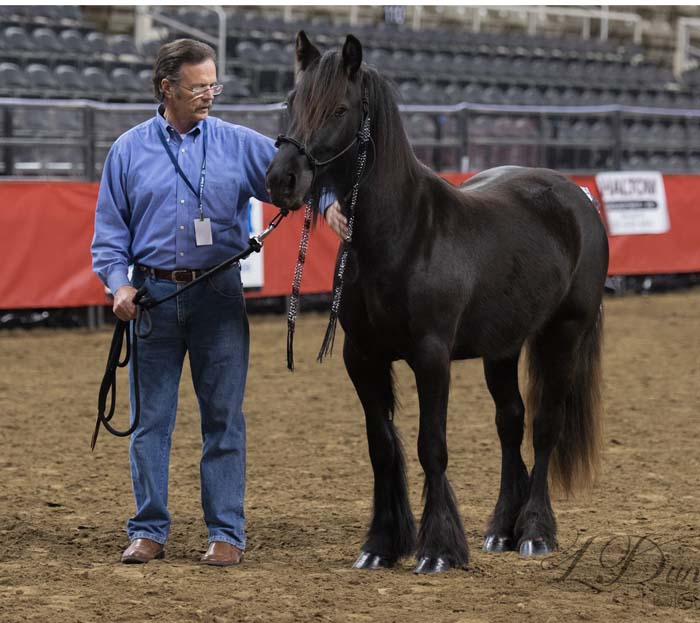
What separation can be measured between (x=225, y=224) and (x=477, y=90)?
15437mm

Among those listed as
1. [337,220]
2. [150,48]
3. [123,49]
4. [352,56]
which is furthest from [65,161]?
[352,56]

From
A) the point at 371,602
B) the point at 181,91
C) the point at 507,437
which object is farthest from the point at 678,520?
the point at 181,91

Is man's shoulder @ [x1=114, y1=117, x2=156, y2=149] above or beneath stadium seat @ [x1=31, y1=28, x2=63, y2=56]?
beneath

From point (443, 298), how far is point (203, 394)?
104 centimetres

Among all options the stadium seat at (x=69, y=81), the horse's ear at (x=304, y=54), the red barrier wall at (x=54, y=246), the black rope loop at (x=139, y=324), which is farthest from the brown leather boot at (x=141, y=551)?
the stadium seat at (x=69, y=81)

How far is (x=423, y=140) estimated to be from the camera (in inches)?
515

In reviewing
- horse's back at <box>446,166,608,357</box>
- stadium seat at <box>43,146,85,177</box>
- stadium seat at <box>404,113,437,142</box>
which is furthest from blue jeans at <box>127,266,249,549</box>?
stadium seat at <box>404,113,437,142</box>

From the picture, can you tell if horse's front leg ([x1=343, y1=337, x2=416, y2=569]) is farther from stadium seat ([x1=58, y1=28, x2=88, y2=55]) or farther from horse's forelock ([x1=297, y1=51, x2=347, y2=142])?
stadium seat ([x1=58, y1=28, x2=88, y2=55])

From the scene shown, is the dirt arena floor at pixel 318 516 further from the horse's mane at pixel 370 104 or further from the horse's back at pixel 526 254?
the horse's mane at pixel 370 104

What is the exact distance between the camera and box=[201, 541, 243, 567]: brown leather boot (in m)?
4.32

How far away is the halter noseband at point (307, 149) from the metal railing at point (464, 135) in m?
7.38

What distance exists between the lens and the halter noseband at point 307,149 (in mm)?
3828

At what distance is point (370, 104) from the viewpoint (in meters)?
4.04

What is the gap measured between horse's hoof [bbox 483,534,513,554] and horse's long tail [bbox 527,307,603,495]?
49 cm
